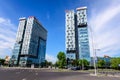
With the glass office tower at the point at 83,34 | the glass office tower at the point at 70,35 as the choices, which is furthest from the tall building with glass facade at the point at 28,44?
the glass office tower at the point at 83,34

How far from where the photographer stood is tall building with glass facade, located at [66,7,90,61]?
133938 mm

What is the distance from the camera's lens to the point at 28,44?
14300 cm

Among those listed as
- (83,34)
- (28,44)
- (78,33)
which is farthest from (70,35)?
(28,44)

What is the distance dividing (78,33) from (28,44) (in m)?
63.1

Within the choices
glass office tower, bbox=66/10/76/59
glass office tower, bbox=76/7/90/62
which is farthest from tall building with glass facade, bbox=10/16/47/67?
glass office tower, bbox=76/7/90/62

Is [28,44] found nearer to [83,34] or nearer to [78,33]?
[78,33]

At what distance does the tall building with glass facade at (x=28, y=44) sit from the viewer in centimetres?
13850

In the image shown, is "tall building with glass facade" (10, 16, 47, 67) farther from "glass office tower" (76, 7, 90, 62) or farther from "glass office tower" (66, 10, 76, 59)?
"glass office tower" (76, 7, 90, 62)

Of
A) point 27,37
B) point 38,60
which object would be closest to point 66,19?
point 27,37

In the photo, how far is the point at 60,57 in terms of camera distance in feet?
227

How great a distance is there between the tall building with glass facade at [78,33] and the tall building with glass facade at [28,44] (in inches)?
1745

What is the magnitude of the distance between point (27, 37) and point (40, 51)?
106ft

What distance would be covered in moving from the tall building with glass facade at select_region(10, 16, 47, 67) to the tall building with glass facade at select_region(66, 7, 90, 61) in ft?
145

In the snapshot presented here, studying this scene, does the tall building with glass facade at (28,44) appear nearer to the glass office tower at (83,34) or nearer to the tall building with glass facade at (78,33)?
the tall building with glass facade at (78,33)
